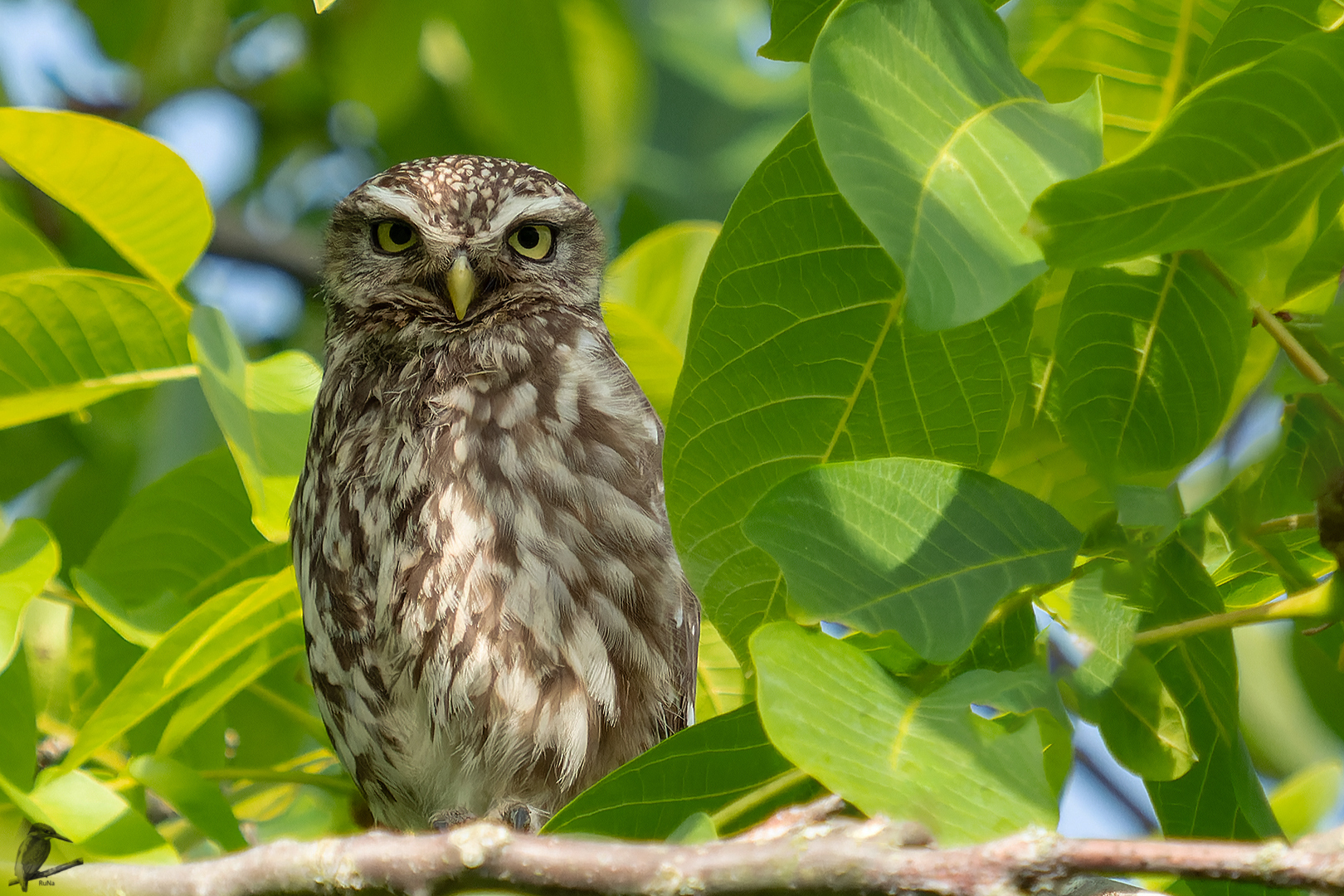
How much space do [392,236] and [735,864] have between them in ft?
6.91

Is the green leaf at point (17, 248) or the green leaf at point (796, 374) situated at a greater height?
the green leaf at point (17, 248)

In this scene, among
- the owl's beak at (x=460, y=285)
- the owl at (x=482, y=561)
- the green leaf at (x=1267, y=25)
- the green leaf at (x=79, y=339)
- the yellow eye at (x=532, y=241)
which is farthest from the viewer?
the yellow eye at (x=532, y=241)

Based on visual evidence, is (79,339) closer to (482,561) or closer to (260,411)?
(260,411)

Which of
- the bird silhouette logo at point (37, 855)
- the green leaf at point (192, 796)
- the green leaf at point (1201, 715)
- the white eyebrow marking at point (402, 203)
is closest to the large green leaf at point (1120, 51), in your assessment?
the green leaf at point (1201, 715)

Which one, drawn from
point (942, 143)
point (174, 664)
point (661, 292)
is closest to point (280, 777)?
Result: point (174, 664)

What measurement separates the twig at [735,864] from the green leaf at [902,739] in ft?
0.11

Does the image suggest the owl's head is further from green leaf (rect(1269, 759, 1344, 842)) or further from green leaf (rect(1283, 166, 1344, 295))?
green leaf (rect(1269, 759, 1344, 842))

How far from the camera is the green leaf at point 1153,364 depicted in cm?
148

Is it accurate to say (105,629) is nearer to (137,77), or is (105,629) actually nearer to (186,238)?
(186,238)

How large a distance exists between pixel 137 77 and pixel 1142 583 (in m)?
3.81

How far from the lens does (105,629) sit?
7.11ft

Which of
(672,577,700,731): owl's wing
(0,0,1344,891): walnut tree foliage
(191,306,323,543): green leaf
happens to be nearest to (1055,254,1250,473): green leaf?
(0,0,1344,891): walnut tree foliage

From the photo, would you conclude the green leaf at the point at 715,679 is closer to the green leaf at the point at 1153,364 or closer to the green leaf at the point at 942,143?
the green leaf at the point at 1153,364

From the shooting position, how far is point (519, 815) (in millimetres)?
2369
